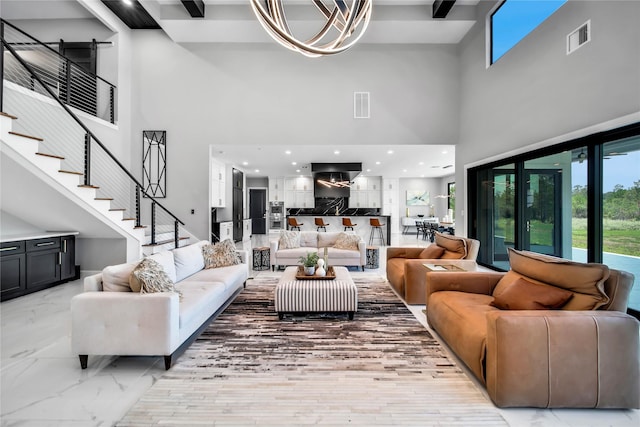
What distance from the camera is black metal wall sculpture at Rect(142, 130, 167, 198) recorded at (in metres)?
6.23

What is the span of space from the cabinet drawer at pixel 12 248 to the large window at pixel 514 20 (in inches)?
313

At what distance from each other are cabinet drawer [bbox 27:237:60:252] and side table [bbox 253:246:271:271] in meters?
3.14

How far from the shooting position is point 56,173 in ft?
12.0

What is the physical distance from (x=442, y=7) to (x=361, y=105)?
221cm

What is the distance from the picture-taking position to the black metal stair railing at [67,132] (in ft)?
13.6

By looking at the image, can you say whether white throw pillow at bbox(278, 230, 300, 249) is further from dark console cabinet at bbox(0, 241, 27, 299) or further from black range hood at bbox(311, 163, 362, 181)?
dark console cabinet at bbox(0, 241, 27, 299)

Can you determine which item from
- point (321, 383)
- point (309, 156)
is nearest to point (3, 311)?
point (321, 383)

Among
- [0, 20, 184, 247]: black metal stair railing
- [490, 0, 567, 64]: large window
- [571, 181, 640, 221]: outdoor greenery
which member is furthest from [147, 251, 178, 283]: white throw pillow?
[490, 0, 567, 64]: large window

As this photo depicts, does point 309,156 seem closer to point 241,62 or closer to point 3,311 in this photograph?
point 241,62

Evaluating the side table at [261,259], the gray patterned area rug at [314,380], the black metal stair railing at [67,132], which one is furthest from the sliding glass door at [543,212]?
the black metal stair railing at [67,132]

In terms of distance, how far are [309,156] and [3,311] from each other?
6.25m

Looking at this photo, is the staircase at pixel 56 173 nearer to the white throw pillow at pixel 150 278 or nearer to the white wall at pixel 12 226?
the white wall at pixel 12 226

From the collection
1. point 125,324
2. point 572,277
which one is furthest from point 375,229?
point 125,324

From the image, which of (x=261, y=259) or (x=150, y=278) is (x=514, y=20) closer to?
(x=261, y=259)
